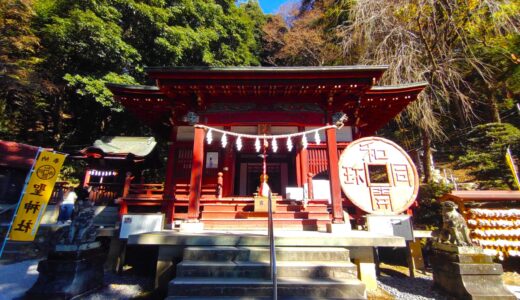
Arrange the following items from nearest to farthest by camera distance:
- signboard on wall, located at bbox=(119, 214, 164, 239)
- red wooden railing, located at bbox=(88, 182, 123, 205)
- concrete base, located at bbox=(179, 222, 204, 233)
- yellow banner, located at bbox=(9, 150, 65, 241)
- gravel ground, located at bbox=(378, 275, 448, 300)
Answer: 1. gravel ground, located at bbox=(378, 275, 448, 300)
2. yellow banner, located at bbox=(9, 150, 65, 241)
3. concrete base, located at bbox=(179, 222, 204, 233)
4. signboard on wall, located at bbox=(119, 214, 164, 239)
5. red wooden railing, located at bbox=(88, 182, 123, 205)

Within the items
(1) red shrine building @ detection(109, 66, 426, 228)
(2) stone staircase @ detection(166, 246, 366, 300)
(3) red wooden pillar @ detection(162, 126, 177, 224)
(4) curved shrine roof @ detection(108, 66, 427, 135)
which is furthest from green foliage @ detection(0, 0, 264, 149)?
(2) stone staircase @ detection(166, 246, 366, 300)

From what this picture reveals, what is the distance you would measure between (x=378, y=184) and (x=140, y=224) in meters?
6.70

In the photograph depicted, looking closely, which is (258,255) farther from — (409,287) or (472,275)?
(472,275)

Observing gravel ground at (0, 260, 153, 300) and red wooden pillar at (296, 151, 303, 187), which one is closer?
gravel ground at (0, 260, 153, 300)

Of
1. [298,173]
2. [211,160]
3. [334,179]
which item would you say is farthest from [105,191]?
[334,179]

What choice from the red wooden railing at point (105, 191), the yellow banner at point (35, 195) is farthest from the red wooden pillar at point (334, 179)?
the red wooden railing at point (105, 191)

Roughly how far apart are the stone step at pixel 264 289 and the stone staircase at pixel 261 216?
2695 mm

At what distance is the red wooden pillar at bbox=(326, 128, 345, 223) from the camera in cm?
595

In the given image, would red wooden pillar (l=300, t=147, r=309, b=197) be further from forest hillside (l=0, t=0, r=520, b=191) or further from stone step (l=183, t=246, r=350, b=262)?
forest hillside (l=0, t=0, r=520, b=191)

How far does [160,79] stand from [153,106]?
1876 mm

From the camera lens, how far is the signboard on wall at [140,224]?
276 inches

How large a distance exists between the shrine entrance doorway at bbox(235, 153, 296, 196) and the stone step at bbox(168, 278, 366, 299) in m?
6.54

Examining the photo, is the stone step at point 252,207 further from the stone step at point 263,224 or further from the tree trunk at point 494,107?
the tree trunk at point 494,107

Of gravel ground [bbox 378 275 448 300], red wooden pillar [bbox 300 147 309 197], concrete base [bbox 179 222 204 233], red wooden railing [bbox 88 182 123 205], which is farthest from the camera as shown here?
red wooden railing [bbox 88 182 123 205]
